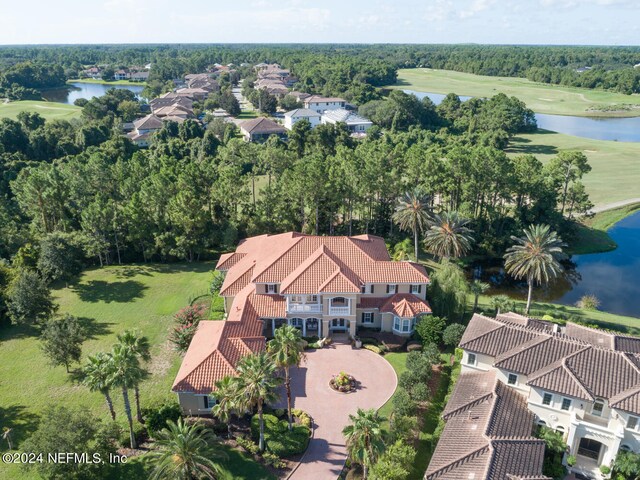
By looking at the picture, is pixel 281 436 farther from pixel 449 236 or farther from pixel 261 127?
pixel 261 127

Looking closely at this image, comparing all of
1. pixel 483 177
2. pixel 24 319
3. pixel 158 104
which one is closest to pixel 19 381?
pixel 24 319

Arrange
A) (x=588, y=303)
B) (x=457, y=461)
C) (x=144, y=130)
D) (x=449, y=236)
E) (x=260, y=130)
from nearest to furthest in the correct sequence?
(x=457, y=461)
(x=449, y=236)
(x=588, y=303)
(x=260, y=130)
(x=144, y=130)

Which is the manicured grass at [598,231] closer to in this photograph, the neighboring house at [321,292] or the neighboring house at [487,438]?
the neighboring house at [321,292]

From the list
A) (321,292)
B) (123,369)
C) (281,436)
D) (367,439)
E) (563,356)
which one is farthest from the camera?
(321,292)

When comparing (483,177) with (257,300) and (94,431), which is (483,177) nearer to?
(257,300)

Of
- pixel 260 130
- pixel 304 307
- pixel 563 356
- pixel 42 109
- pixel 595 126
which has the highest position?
pixel 42 109

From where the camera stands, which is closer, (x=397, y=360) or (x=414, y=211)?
(x=397, y=360)

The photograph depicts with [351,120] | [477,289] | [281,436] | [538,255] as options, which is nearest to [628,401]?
[477,289]

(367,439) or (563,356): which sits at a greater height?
(563,356)

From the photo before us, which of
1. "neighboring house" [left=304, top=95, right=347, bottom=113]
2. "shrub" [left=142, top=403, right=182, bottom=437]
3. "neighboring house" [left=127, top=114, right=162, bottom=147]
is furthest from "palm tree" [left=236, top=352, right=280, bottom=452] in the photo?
"neighboring house" [left=304, top=95, right=347, bottom=113]
